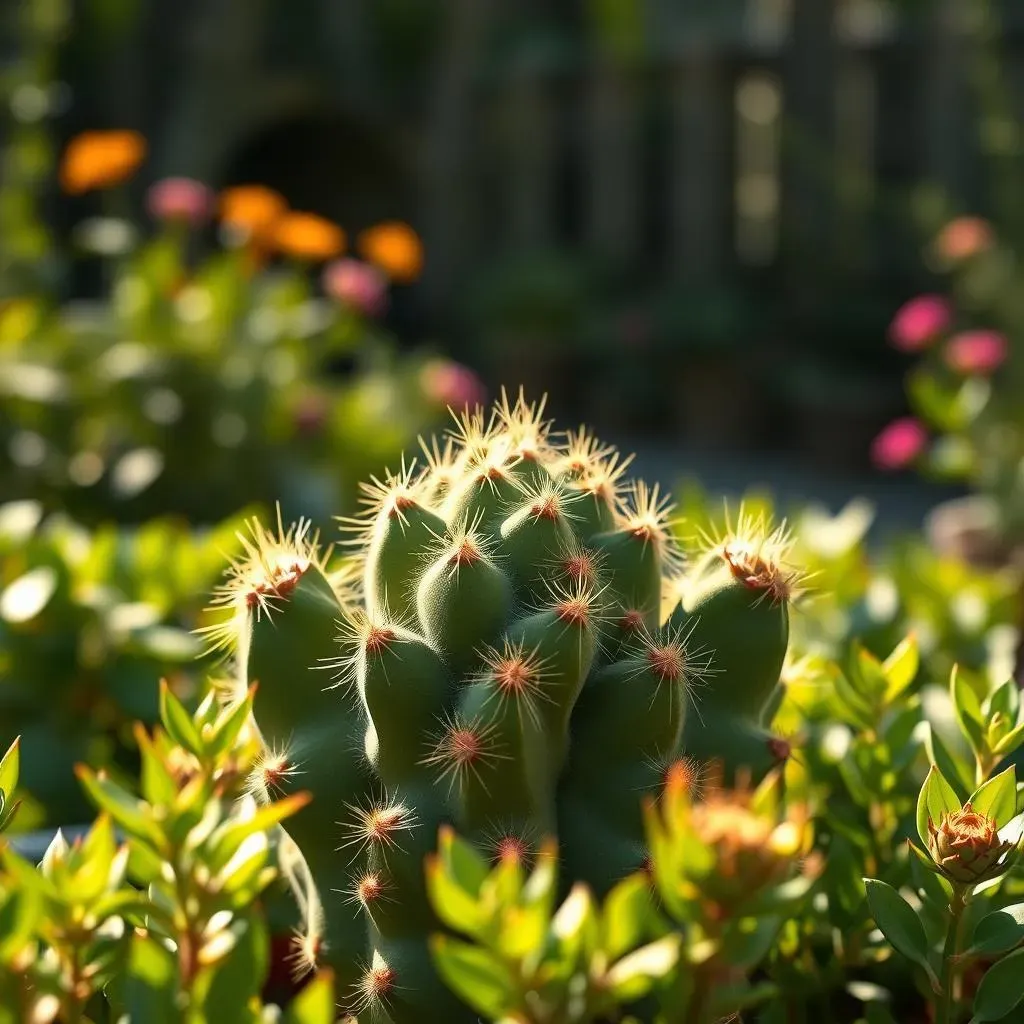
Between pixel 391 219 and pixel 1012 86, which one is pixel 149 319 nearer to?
pixel 1012 86

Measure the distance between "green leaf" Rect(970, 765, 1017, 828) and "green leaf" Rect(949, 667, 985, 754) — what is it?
9 cm

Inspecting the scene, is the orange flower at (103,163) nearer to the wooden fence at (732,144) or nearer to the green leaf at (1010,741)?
the green leaf at (1010,741)

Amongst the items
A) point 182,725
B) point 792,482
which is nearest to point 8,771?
point 182,725

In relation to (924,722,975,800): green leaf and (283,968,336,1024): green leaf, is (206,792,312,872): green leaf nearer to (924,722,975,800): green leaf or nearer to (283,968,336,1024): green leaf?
(283,968,336,1024): green leaf

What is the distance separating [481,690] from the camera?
752mm

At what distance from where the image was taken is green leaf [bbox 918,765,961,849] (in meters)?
0.74

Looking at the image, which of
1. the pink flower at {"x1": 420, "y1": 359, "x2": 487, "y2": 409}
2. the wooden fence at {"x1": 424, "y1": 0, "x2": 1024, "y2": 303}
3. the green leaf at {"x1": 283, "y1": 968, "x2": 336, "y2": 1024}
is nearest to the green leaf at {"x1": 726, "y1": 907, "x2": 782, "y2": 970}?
the green leaf at {"x1": 283, "y1": 968, "x2": 336, "y2": 1024}

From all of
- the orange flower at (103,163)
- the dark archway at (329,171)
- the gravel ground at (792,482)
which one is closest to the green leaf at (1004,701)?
the orange flower at (103,163)

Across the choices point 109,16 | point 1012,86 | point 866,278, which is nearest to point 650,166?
point 866,278

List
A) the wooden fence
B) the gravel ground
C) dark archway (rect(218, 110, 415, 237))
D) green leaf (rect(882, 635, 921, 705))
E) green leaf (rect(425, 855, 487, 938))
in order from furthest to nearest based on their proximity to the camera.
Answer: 1. dark archway (rect(218, 110, 415, 237))
2. the wooden fence
3. the gravel ground
4. green leaf (rect(882, 635, 921, 705))
5. green leaf (rect(425, 855, 487, 938))

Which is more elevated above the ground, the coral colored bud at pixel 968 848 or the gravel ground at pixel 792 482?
the coral colored bud at pixel 968 848

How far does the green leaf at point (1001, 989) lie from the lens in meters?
0.73

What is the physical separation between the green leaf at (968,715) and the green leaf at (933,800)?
0.08 m

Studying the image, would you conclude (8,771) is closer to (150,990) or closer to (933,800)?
(150,990)
